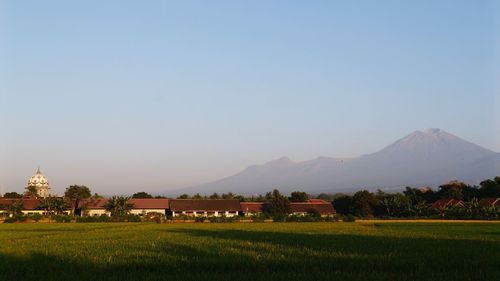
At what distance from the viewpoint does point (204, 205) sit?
103375 mm

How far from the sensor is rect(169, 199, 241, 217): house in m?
100

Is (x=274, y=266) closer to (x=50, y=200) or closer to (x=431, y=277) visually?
(x=431, y=277)

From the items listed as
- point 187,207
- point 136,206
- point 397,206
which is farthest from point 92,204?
point 397,206

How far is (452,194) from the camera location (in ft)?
339

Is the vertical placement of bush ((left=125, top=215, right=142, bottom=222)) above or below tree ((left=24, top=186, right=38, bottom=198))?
below

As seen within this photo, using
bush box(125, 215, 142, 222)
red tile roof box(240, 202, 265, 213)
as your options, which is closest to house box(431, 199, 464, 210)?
red tile roof box(240, 202, 265, 213)

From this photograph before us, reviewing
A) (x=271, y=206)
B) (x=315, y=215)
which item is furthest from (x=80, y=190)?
(x=315, y=215)

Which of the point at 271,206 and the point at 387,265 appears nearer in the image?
the point at 387,265

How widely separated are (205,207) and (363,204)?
30836 mm

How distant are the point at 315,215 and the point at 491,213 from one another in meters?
26.0

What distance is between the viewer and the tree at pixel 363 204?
93.9 meters

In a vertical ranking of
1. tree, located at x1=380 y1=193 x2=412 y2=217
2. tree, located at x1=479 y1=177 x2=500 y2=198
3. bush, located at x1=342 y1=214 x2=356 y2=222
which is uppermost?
tree, located at x1=479 y1=177 x2=500 y2=198

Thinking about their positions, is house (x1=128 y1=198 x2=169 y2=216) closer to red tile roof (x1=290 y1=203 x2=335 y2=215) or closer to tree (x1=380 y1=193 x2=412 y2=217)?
red tile roof (x1=290 y1=203 x2=335 y2=215)

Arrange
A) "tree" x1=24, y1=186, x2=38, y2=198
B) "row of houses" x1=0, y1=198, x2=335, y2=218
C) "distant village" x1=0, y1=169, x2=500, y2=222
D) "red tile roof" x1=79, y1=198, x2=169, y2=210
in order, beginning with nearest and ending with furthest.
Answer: "distant village" x1=0, y1=169, x2=500, y2=222, "row of houses" x1=0, y1=198, x2=335, y2=218, "red tile roof" x1=79, y1=198, x2=169, y2=210, "tree" x1=24, y1=186, x2=38, y2=198
